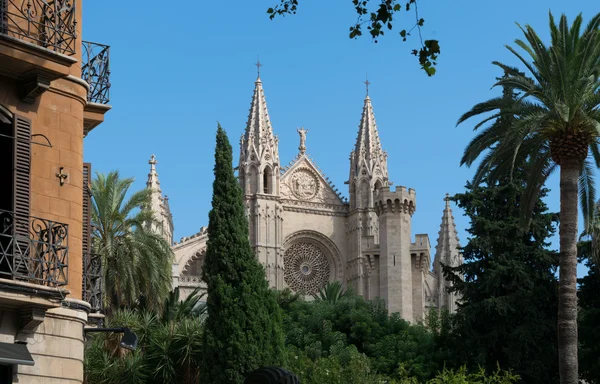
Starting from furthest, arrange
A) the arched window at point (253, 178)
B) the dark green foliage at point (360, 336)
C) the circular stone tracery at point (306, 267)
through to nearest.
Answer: the circular stone tracery at point (306, 267), the arched window at point (253, 178), the dark green foliage at point (360, 336)

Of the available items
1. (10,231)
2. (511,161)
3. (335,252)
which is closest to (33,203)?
(10,231)

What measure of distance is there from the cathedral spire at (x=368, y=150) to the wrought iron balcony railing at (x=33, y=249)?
71.6 meters

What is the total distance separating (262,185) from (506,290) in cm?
4233

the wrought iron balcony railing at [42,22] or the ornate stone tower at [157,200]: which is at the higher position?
the ornate stone tower at [157,200]

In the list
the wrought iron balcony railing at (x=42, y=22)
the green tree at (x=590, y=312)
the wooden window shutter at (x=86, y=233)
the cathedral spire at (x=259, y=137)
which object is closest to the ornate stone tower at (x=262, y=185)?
the cathedral spire at (x=259, y=137)

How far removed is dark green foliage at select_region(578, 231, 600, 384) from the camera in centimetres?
3528

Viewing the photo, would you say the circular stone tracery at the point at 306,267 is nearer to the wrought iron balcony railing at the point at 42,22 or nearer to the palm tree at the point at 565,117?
the palm tree at the point at 565,117

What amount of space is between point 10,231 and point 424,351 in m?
30.4

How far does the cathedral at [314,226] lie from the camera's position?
252ft

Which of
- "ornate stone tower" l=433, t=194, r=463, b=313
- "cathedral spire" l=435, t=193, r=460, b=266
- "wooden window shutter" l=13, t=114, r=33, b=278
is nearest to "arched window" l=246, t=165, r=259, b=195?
"ornate stone tower" l=433, t=194, r=463, b=313

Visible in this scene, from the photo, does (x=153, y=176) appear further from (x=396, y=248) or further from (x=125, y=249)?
(x=125, y=249)

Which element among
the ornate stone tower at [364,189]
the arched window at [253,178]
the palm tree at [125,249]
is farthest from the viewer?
the ornate stone tower at [364,189]

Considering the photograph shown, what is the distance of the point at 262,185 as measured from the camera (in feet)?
263

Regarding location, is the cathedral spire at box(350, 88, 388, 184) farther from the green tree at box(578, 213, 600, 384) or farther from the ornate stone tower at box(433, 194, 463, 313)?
the green tree at box(578, 213, 600, 384)
